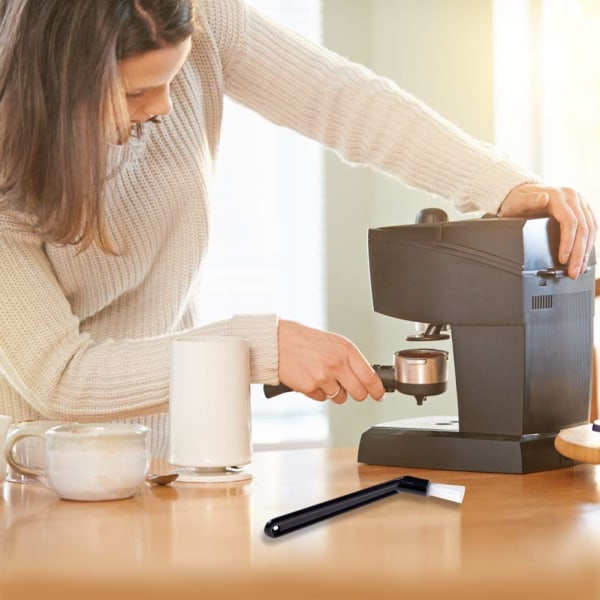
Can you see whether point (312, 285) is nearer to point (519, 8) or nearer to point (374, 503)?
point (519, 8)

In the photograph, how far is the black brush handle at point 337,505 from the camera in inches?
35.6

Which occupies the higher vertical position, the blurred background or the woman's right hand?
the blurred background

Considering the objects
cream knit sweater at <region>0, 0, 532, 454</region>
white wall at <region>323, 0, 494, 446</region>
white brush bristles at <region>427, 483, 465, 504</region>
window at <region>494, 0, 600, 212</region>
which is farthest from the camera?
white wall at <region>323, 0, 494, 446</region>

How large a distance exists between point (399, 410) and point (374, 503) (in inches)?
93.4

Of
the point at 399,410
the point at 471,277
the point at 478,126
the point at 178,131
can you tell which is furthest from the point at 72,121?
the point at 399,410

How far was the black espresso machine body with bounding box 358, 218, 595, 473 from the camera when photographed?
4.04 ft

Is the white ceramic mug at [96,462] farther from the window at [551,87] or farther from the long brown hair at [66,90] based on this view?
the window at [551,87]

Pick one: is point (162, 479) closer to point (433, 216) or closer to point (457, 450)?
point (457, 450)

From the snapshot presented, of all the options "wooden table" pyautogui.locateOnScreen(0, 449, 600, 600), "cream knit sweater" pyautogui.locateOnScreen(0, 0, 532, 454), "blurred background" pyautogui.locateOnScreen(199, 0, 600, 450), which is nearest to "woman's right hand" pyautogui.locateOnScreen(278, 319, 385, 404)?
"wooden table" pyautogui.locateOnScreen(0, 449, 600, 600)

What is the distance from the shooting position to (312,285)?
137 inches

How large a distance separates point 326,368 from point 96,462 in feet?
0.95

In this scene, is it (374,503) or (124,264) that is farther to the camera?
(124,264)

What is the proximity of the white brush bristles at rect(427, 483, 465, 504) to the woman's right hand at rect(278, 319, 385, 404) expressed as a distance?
0.18 metres

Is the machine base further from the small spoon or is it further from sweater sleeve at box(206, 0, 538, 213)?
sweater sleeve at box(206, 0, 538, 213)
